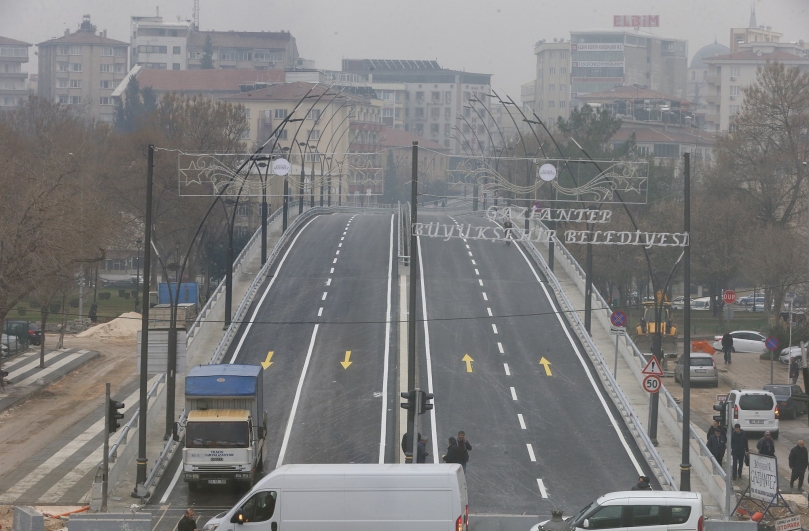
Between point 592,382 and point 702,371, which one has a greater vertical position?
point 592,382

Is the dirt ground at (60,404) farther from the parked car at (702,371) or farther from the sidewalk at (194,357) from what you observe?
the parked car at (702,371)

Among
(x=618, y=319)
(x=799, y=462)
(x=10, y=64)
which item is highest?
(x=10, y=64)

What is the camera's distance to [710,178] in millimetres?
76500

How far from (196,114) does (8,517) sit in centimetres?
6249

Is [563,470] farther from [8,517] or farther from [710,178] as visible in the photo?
[710,178]

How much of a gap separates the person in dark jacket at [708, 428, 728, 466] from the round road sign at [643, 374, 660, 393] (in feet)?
6.75

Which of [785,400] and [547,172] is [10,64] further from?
[785,400]

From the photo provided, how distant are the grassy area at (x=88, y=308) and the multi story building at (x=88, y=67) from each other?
367 feet

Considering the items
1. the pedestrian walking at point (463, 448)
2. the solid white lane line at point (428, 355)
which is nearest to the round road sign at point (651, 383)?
the solid white lane line at point (428, 355)

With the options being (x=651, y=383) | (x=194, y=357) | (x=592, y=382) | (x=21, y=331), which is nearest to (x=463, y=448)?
(x=651, y=383)

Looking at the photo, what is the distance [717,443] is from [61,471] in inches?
666

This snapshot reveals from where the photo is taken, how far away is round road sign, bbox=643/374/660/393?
1222 inches

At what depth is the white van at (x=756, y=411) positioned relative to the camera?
36000 mm

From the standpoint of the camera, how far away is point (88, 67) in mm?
194375
